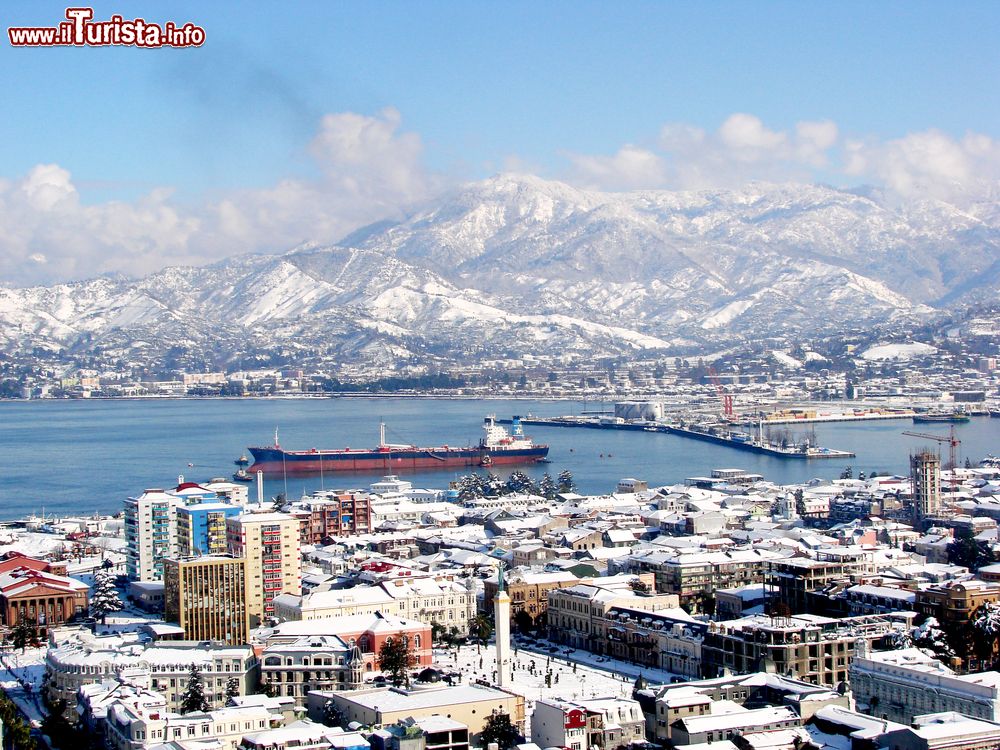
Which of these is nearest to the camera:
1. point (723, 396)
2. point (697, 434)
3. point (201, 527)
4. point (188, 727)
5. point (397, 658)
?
point (188, 727)

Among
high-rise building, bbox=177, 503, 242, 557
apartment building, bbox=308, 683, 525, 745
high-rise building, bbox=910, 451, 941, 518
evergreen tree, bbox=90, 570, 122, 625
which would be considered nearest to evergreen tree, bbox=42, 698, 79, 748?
apartment building, bbox=308, 683, 525, 745

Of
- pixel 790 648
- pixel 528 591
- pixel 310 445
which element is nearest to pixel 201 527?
pixel 528 591

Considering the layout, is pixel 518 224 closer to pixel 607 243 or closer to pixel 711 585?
pixel 607 243

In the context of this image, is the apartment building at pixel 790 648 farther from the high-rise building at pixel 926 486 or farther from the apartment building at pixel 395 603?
the high-rise building at pixel 926 486

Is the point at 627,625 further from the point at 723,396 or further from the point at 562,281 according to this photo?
the point at 562,281

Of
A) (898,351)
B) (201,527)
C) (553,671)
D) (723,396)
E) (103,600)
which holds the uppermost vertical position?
(898,351)

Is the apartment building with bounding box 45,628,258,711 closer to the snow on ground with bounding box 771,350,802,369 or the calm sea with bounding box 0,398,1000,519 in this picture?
the calm sea with bounding box 0,398,1000,519

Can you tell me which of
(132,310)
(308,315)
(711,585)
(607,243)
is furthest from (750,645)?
(607,243)
